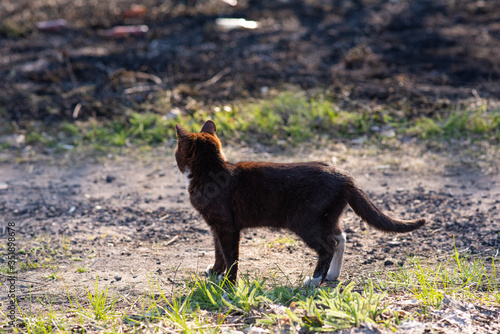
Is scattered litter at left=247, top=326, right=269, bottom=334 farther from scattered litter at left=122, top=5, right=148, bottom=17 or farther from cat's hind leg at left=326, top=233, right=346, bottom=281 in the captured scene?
scattered litter at left=122, top=5, right=148, bottom=17

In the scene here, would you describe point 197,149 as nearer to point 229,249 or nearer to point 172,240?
point 229,249

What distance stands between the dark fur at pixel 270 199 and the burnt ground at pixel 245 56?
3.73 m

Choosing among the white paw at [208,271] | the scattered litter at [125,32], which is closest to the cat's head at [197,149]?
the white paw at [208,271]

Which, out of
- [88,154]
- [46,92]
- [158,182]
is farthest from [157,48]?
[158,182]

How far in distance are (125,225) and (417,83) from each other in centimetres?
525

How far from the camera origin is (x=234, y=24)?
1047cm

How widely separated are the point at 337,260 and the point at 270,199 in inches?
29.3

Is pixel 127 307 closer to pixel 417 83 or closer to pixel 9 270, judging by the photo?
pixel 9 270

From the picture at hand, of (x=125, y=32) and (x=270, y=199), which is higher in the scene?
(x=125, y=32)

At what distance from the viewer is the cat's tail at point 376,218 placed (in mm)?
3656

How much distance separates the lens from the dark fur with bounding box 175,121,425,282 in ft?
12.1

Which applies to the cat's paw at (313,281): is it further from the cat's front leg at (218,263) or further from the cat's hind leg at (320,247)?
the cat's front leg at (218,263)

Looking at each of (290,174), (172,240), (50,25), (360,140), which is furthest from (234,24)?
(290,174)

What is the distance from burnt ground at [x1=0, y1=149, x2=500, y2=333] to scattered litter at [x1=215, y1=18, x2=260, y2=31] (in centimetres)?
480
